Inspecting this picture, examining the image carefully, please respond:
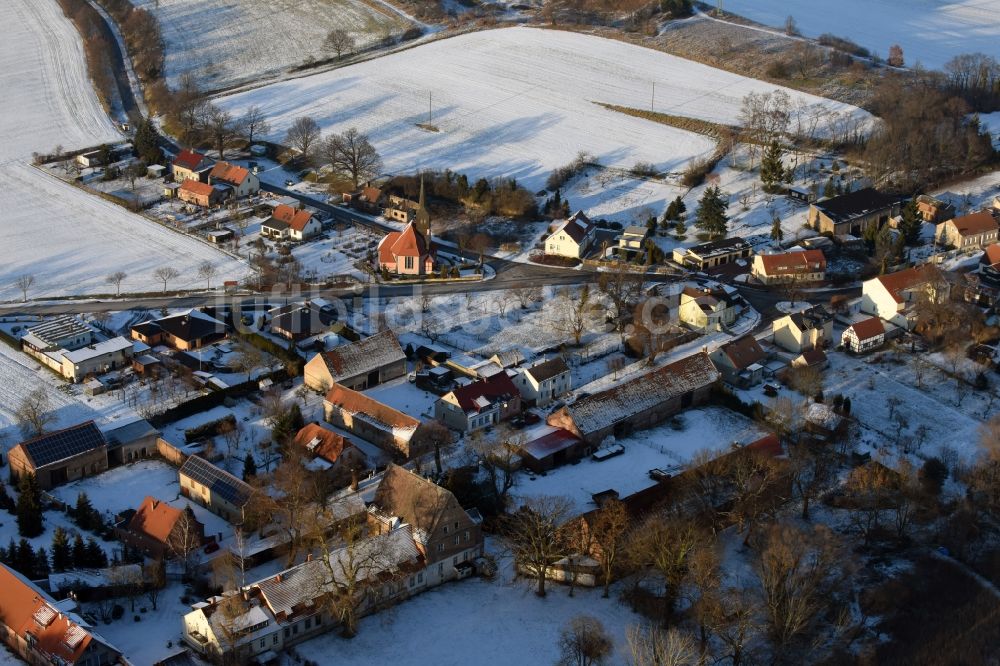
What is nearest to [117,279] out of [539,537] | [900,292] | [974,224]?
[539,537]

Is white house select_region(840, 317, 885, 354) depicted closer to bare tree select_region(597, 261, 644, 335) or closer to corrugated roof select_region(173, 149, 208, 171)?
bare tree select_region(597, 261, 644, 335)

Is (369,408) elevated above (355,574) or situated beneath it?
situated beneath

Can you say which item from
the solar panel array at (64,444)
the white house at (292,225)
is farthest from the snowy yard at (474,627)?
the white house at (292,225)

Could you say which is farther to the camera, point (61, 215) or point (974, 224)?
point (61, 215)

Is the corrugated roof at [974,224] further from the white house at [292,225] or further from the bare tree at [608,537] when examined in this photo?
the bare tree at [608,537]

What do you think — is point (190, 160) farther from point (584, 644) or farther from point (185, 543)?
point (584, 644)

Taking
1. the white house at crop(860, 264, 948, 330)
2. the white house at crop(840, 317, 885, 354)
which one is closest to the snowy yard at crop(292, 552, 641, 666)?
the white house at crop(840, 317, 885, 354)
